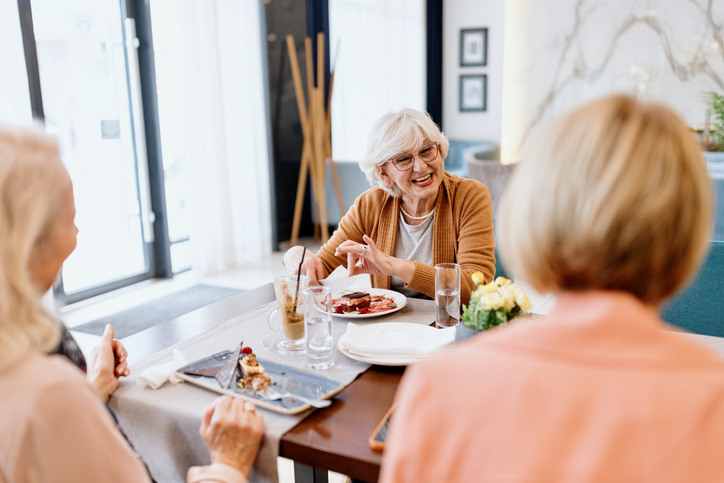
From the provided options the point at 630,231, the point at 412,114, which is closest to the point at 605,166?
the point at 630,231

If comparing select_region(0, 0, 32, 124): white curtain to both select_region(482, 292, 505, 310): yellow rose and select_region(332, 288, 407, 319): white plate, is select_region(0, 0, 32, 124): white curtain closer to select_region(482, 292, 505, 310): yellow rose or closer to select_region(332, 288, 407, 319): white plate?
select_region(332, 288, 407, 319): white plate

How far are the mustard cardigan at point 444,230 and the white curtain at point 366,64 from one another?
4.00 m

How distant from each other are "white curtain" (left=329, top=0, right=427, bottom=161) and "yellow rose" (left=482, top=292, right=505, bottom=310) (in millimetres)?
4983

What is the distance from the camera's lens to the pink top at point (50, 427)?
633mm

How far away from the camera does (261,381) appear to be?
1090 mm

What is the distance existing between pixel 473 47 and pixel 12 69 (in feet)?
15.5

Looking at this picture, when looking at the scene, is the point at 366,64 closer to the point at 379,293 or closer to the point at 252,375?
the point at 379,293

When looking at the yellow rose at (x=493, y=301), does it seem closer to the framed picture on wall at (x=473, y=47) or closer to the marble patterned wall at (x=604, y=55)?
the marble patterned wall at (x=604, y=55)

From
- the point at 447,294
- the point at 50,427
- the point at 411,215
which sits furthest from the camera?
the point at 411,215

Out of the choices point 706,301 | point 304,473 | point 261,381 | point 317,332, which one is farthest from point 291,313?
point 706,301

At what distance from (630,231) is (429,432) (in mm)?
267

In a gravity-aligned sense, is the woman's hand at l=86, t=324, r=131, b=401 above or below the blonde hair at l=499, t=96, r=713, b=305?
below

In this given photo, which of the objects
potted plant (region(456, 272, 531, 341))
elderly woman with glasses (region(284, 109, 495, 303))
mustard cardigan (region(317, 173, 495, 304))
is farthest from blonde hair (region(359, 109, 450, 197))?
potted plant (region(456, 272, 531, 341))

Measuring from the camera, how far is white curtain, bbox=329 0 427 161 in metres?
5.81
